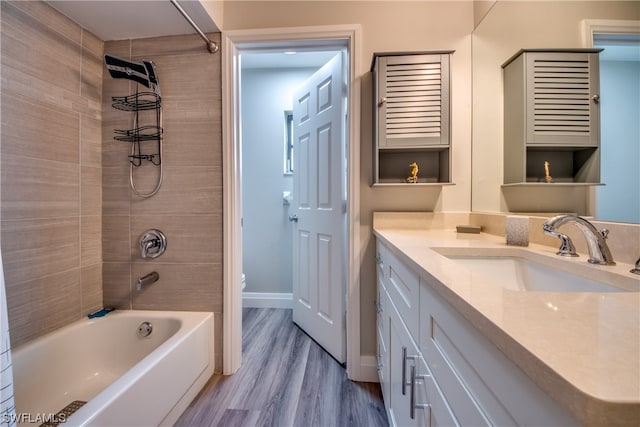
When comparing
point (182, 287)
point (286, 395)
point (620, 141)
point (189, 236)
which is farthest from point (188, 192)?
point (620, 141)

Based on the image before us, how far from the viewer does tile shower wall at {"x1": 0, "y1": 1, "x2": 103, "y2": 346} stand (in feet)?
3.84

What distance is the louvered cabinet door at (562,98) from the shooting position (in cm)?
82

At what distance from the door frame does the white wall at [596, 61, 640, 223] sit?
968mm

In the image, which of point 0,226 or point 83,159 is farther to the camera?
point 83,159

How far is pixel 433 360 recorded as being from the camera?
0.63 metres

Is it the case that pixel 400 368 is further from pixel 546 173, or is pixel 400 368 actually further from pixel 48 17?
pixel 48 17

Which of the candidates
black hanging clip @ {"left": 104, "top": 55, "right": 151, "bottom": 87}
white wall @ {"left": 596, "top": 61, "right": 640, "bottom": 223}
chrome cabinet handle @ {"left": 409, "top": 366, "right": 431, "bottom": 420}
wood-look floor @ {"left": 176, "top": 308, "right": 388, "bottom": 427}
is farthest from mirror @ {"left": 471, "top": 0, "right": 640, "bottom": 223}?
black hanging clip @ {"left": 104, "top": 55, "right": 151, "bottom": 87}

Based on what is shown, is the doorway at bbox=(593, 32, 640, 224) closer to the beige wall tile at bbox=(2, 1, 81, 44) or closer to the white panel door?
the white panel door

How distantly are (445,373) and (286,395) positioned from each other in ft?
3.82

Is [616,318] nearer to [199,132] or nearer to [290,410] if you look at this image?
[290,410]

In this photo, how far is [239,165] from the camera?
5.32 ft

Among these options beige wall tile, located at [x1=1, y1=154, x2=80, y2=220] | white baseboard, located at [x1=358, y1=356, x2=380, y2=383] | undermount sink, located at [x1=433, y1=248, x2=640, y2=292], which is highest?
beige wall tile, located at [x1=1, y1=154, x2=80, y2=220]

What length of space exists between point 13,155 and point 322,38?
159 cm

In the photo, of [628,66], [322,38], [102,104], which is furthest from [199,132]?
[628,66]
